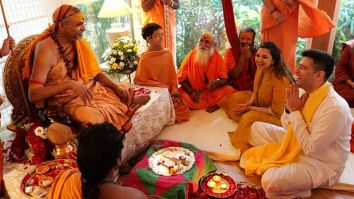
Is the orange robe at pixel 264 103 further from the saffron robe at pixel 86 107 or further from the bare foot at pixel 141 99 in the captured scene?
the saffron robe at pixel 86 107

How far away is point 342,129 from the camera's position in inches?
93.5

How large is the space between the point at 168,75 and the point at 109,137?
7.92 ft

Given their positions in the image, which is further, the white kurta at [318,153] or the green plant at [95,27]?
the green plant at [95,27]

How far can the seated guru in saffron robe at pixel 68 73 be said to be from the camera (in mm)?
2605

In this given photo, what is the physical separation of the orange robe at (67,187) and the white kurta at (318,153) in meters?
1.52

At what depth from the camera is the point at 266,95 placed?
11.2ft

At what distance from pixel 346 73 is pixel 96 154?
360 centimetres

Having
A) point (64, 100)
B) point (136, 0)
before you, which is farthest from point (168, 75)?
point (136, 0)

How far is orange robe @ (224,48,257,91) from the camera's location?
13.5ft

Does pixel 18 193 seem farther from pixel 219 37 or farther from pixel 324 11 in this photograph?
pixel 324 11

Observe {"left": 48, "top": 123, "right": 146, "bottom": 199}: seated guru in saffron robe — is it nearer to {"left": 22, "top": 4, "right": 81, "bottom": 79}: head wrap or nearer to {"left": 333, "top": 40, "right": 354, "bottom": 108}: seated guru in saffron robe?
{"left": 22, "top": 4, "right": 81, "bottom": 79}: head wrap

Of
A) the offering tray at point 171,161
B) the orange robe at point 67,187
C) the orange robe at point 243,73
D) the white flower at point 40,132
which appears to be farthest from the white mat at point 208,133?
the orange robe at point 67,187

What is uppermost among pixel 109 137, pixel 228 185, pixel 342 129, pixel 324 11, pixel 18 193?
pixel 324 11

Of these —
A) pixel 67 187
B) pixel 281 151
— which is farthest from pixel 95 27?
pixel 67 187
